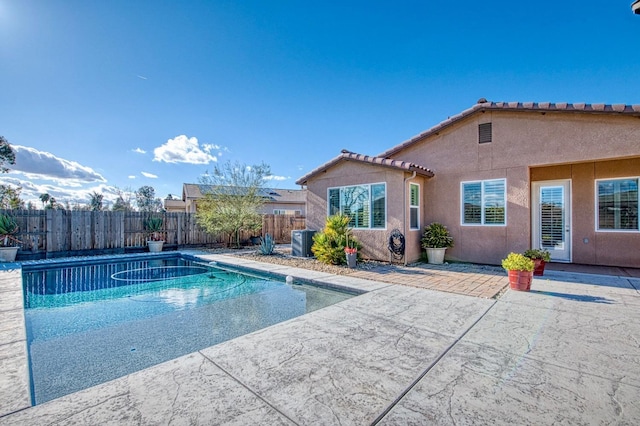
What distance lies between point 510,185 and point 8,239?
18445mm

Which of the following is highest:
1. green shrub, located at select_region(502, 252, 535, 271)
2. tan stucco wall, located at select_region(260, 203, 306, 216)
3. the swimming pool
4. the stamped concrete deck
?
tan stucco wall, located at select_region(260, 203, 306, 216)

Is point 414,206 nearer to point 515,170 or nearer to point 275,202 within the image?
point 515,170

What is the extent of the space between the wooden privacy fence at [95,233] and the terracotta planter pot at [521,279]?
44.8ft

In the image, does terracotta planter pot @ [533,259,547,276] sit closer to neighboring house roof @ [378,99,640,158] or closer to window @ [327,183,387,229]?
neighboring house roof @ [378,99,640,158]

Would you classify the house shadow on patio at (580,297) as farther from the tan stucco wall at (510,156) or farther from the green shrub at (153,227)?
the green shrub at (153,227)

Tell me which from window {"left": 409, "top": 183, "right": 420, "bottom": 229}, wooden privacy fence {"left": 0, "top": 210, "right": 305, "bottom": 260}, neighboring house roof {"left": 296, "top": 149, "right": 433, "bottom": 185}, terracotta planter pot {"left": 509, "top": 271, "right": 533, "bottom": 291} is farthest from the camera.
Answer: wooden privacy fence {"left": 0, "top": 210, "right": 305, "bottom": 260}

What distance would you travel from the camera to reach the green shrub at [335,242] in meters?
9.78

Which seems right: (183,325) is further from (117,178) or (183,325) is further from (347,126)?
(117,178)

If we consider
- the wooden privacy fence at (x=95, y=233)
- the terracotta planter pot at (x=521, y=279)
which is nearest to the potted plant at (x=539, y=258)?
the terracotta planter pot at (x=521, y=279)

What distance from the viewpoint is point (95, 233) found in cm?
1347

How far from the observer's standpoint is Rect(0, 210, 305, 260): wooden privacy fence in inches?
475

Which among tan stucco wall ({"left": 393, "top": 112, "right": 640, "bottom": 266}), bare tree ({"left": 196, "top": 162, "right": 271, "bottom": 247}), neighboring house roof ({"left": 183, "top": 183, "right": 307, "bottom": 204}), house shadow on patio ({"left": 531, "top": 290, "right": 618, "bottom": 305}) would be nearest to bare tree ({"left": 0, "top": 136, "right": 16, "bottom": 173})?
neighboring house roof ({"left": 183, "top": 183, "right": 307, "bottom": 204})

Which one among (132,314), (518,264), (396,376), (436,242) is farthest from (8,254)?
(518,264)

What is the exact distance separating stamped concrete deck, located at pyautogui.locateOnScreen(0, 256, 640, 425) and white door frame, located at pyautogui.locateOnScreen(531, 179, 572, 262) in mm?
5575
